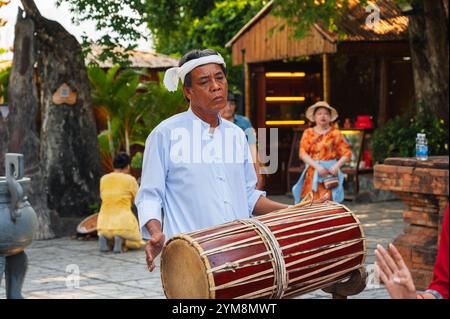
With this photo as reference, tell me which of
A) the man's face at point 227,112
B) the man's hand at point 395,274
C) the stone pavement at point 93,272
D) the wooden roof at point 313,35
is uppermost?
the wooden roof at point 313,35

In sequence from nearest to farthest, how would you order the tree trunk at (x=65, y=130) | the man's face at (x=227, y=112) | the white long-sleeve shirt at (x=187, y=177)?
the white long-sleeve shirt at (x=187, y=177)
the man's face at (x=227, y=112)
the tree trunk at (x=65, y=130)

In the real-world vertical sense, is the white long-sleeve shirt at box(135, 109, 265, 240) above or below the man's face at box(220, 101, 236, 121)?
below

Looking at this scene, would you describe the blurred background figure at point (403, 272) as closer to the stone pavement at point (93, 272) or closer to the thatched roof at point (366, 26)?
the stone pavement at point (93, 272)

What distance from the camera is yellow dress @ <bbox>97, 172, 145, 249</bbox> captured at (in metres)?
10.8

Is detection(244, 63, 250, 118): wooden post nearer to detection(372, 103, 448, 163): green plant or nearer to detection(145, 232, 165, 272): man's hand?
detection(372, 103, 448, 163): green plant

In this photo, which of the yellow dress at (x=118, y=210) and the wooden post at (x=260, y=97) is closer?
the yellow dress at (x=118, y=210)

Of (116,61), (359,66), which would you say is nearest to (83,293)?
(116,61)

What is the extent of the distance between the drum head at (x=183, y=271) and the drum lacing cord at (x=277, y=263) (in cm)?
37

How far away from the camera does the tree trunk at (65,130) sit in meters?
12.5

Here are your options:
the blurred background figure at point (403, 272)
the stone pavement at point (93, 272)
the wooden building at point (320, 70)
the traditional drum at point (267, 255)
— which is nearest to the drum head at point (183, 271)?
the traditional drum at point (267, 255)

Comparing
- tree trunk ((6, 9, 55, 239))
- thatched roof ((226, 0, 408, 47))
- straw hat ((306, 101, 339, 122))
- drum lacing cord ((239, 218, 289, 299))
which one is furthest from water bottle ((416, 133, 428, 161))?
thatched roof ((226, 0, 408, 47))

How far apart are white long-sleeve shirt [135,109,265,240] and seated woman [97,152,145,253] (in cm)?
629
